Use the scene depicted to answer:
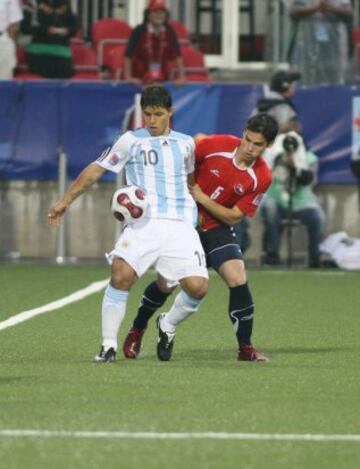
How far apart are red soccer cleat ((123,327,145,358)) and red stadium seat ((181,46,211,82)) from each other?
38.5 feet

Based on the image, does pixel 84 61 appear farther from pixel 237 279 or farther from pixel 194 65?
pixel 237 279

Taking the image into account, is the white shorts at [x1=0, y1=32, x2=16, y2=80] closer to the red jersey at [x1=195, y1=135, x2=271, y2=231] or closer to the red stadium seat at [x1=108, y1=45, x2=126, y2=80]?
the red stadium seat at [x1=108, y1=45, x2=126, y2=80]

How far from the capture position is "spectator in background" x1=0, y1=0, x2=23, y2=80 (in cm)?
2227

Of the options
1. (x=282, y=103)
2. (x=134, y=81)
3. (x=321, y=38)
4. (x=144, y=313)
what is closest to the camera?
(x=144, y=313)

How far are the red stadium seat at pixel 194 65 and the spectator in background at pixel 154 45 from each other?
1483 mm

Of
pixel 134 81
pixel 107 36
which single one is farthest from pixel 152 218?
pixel 107 36

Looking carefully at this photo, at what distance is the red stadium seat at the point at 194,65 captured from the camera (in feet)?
76.4

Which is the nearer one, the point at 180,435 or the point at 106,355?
the point at 180,435

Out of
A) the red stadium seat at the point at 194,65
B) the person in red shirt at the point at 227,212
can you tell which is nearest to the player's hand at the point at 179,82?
the red stadium seat at the point at 194,65

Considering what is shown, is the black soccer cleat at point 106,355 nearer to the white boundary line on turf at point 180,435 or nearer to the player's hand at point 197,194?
the player's hand at point 197,194

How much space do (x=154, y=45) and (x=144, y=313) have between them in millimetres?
10284

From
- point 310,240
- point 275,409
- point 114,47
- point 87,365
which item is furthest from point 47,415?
point 114,47

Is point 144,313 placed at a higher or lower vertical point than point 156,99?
lower

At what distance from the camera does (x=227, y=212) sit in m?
11.7
